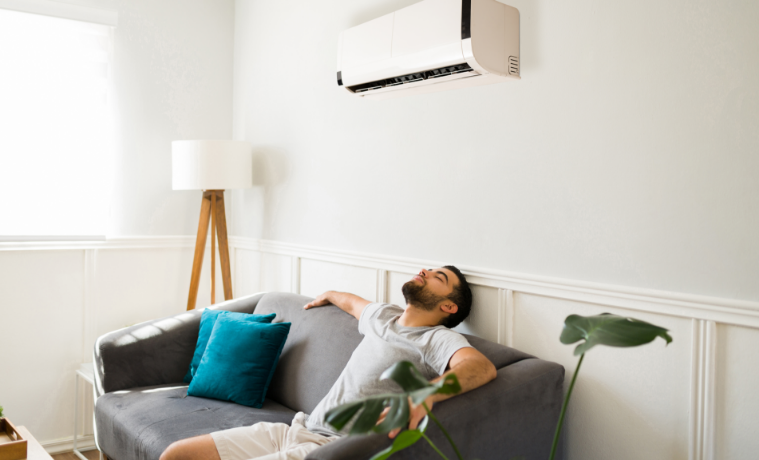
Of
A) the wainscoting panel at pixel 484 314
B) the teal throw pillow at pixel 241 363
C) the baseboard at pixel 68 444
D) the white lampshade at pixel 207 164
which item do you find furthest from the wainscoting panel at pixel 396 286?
the baseboard at pixel 68 444

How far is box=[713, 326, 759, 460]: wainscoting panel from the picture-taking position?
1506mm

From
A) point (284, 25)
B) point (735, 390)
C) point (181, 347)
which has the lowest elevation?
point (181, 347)

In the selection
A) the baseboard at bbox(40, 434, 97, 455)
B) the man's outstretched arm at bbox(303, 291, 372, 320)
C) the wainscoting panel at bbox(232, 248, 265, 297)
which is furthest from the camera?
the wainscoting panel at bbox(232, 248, 265, 297)

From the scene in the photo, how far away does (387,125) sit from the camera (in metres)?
2.62

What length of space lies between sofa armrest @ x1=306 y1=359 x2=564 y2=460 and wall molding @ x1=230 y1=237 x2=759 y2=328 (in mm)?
259

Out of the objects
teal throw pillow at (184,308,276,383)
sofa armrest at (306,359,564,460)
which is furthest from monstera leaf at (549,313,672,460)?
teal throw pillow at (184,308,276,383)

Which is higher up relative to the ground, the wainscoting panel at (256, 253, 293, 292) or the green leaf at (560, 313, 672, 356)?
the green leaf at (560, 313, 672, 356)

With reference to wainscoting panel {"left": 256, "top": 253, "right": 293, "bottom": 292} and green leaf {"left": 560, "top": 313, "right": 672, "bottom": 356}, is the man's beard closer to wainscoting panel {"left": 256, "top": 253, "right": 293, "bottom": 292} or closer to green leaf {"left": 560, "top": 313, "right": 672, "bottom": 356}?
green leaf {"left": 560, "top": 313, "right": 672, "bottom": 356}

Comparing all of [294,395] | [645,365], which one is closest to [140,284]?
[294,395]

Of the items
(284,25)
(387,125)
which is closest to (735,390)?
A: (387,125)

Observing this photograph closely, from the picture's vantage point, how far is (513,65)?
203cm

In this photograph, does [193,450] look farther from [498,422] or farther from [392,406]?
[392,406]

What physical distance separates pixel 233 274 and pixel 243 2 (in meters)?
1.80

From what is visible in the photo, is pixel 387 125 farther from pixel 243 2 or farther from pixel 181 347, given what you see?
pixel 243 2
